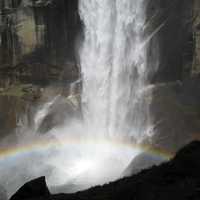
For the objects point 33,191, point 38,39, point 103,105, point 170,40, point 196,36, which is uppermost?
point 196,36

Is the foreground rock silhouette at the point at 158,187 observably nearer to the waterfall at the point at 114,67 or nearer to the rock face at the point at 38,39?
the waterfall at the point at 114,67

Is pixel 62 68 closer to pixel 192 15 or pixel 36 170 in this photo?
pixel 36 170

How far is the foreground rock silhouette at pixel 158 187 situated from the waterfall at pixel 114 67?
58.3ft

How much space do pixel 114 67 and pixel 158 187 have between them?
20.9 meters

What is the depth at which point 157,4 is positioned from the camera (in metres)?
27.5

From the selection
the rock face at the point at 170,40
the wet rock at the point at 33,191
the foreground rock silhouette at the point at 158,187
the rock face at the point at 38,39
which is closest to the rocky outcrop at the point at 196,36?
the rock face at the point at 170,40

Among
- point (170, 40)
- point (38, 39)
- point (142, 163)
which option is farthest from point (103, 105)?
point (142, 163)

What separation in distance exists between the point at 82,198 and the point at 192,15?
18893mm

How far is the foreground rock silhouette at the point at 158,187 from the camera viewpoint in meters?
9.20

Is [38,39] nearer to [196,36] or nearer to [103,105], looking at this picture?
[103,105]

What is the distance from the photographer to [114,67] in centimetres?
3027

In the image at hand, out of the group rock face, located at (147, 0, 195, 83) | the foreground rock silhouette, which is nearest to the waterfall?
rock face, located at (147, 0, 195, 83)

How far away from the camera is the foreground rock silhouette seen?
920cm

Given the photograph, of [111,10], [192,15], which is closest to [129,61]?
[111,10]
